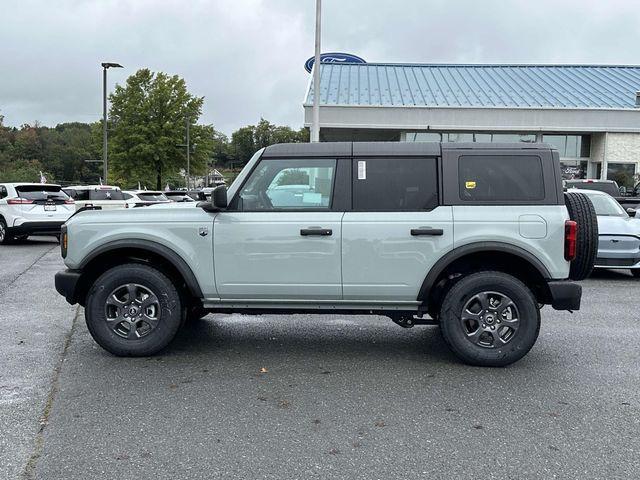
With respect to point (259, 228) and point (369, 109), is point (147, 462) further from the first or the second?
point (369, 109)

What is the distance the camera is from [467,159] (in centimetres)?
543

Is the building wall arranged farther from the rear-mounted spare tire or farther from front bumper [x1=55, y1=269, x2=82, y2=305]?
front bumper [x1=55, y1=269, x2=82, y2=305]

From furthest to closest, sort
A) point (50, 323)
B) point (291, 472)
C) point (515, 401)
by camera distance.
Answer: point (50, 323)
point (515, 401)
point (291, 472)

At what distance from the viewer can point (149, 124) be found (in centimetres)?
4209

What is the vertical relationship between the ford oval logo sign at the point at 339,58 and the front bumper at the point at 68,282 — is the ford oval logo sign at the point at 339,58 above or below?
above

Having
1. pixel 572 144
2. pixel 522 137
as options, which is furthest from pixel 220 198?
pixel 572 144

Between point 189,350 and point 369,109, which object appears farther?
point 369,109

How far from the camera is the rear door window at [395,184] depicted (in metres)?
5.39

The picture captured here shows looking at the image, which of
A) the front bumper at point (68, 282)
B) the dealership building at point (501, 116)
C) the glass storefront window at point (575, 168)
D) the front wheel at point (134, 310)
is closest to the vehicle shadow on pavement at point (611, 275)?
the front wheel at point (134, 310)

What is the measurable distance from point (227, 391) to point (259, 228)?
1430 millimetres

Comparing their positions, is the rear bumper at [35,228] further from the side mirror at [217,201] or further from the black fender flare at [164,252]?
the side mirror at [217,201]

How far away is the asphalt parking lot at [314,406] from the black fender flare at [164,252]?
0.71m

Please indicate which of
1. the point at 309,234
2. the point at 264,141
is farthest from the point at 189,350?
the point at 264,141

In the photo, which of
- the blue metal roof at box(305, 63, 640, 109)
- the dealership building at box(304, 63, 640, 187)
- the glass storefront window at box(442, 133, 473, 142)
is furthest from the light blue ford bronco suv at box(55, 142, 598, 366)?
the glass storefront window at box(442, 133, 473, 142)
